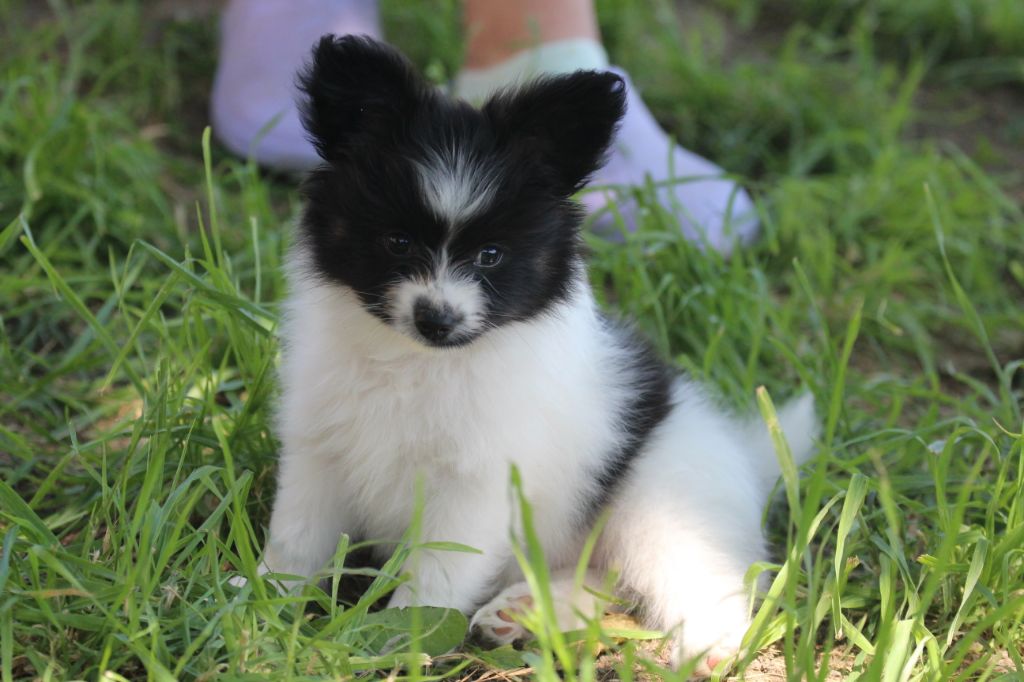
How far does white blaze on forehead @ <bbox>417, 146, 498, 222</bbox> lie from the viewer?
7.29 ft

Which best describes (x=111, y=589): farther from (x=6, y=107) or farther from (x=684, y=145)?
(x=684, y=145)

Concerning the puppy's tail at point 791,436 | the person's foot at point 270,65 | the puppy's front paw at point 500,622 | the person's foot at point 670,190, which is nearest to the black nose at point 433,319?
the puppy's front paw at point 500,622

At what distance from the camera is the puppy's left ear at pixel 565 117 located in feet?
7.70

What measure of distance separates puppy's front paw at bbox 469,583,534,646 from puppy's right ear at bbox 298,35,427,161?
1.12 metres

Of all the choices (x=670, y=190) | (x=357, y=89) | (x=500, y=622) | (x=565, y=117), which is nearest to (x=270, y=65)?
(x=670, y=190)

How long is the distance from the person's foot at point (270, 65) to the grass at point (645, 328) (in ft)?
0.51

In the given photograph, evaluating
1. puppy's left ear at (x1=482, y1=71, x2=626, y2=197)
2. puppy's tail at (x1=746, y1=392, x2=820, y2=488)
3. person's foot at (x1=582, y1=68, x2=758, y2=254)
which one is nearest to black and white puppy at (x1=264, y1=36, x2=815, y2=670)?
puppy's left ear at (x1=482, y1=71, x2=626, y2=197)

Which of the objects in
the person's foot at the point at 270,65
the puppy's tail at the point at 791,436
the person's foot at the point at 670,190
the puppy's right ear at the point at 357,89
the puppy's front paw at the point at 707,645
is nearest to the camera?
the puppy's right ear at the point at 357,89

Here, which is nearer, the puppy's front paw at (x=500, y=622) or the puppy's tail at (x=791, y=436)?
the puppy's front paw at (x=500, y=622)

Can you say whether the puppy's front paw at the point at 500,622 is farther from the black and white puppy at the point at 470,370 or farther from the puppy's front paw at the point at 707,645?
the puppy's front paw at the point at 707,645

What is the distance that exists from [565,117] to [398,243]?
0.47m

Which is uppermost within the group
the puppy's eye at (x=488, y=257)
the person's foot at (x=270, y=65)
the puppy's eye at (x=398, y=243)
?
the puppy's eye at (x=398, y=243)

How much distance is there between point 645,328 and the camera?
3.63 m

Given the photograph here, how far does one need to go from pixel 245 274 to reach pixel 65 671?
1.77 m
